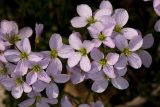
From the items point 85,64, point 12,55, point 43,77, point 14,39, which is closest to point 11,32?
point 14,39

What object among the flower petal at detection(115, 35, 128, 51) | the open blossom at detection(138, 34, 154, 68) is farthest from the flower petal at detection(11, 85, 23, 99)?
the open blossom at detection(138, 34, 154, 68)

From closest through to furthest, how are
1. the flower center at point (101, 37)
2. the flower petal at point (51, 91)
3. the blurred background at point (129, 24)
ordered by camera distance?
1. the flower center at point (101, 37)
2. the flower petal at point (51, 91)
3. the blurred background at point (129, 24)

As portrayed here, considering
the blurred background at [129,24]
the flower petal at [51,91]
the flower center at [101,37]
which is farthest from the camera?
the blurred background at [129,24]

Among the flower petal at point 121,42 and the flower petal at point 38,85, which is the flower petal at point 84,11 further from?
the flower petal at point 38,85

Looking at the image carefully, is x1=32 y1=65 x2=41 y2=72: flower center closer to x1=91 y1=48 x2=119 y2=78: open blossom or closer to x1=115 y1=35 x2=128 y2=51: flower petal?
x1=91 y1=48 x2=119 y2=78: open blossom

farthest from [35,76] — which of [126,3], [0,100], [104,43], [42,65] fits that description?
[126,3]

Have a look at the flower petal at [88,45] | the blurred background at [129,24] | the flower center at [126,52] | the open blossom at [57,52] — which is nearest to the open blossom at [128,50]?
the flower center at [126,52]
